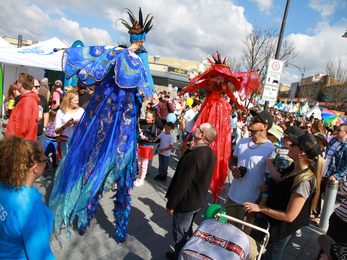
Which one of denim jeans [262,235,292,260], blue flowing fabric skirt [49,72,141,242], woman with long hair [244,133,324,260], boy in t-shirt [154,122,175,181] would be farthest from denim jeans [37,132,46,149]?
denim jeans [262,235,292,260]

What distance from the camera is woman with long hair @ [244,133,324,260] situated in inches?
95.4

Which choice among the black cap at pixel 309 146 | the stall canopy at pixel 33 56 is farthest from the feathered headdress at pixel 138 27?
the stall canopy at pixel 33 56

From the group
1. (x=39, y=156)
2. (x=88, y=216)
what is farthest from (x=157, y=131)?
(x=39, y=156)

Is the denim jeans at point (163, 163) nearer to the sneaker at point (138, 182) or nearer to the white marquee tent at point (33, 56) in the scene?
the sneaker at point (138, 182)

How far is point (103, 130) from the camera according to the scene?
11.2ft

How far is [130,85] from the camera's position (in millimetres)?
3254

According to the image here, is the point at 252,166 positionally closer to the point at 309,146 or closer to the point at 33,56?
the point at 309,146

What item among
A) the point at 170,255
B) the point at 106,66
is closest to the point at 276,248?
the point at 170,255

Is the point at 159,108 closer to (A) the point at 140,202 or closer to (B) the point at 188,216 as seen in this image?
(A) the point at 140,202

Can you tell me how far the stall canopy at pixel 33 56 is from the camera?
32.8ft

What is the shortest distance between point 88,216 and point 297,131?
2.60m

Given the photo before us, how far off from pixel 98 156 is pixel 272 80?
605 centimetres

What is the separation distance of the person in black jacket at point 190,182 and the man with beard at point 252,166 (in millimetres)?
504

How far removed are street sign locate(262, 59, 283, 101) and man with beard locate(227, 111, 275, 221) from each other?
476 centimetres
